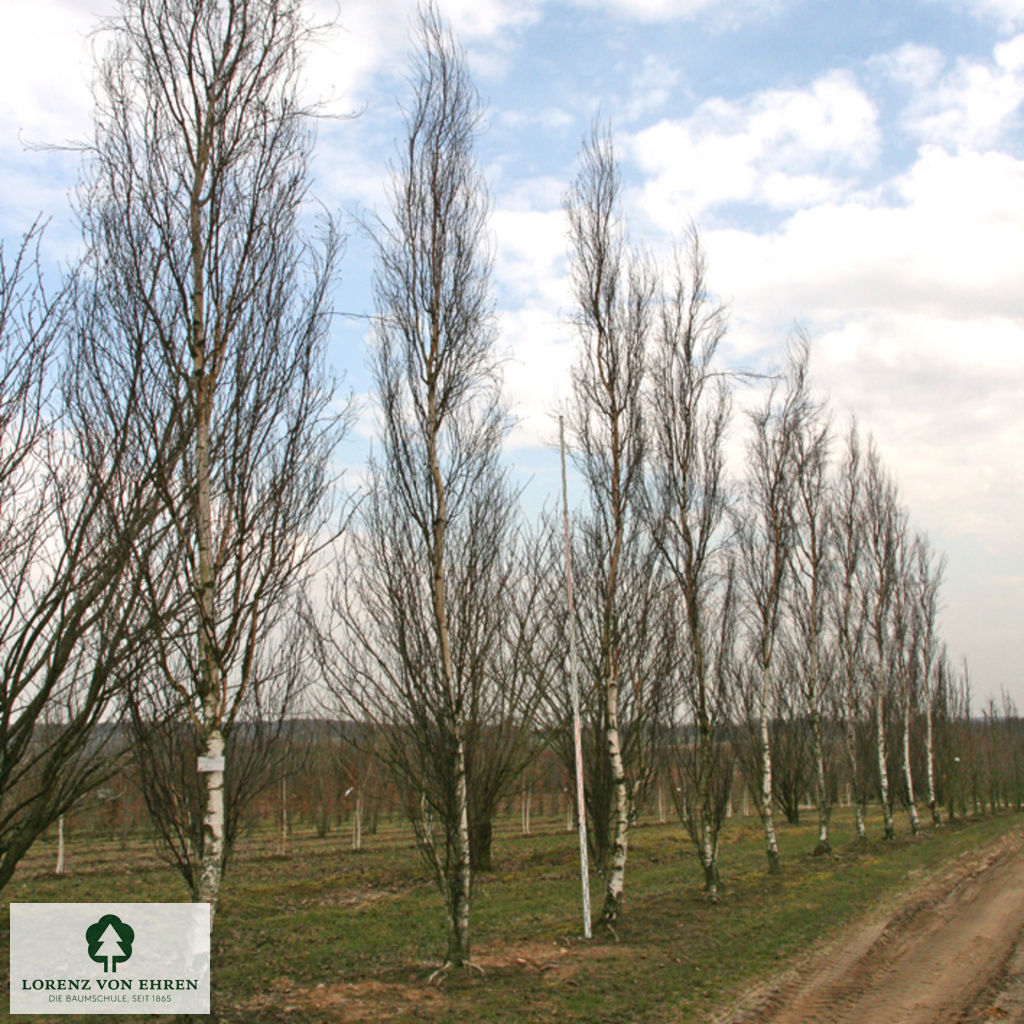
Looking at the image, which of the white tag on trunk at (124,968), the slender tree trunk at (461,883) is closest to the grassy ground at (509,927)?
the slender tree trunk at (461,883)

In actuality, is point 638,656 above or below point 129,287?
below

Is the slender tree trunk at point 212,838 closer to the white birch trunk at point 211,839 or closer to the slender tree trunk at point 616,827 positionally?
the white birch trunk at point 211,839

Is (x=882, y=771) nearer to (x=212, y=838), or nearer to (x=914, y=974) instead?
(x=914, y=974)

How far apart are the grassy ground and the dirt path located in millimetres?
535

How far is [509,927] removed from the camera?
13023mm

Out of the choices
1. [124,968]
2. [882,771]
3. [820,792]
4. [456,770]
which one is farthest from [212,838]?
[882,771]

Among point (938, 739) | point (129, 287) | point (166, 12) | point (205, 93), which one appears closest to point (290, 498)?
point (129, 287)

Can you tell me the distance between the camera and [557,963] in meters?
9.79

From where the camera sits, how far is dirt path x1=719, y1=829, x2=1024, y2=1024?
25.6 feet

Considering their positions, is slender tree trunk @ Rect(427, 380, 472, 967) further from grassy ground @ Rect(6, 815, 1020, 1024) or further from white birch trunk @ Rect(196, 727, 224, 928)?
white birch trunk @ Rect(196, 727, 224, 928)

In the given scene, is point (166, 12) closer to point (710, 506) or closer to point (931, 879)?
point (710, 506)

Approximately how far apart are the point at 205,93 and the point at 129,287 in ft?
6.78

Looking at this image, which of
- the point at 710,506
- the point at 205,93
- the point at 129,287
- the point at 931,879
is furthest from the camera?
the point at 931,879

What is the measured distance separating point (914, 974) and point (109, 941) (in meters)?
8.50
